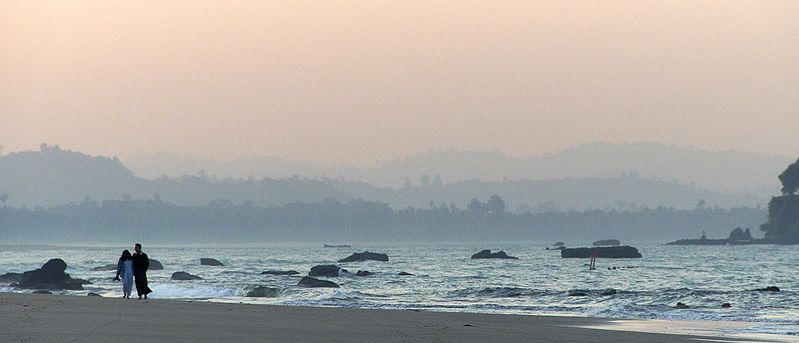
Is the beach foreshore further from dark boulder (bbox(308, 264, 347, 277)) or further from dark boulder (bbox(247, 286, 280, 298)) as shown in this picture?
dark boulder (bbox(308, 264, 347, 277))

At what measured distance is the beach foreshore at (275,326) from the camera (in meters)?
23.8

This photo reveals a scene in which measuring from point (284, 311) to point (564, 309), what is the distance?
1474 centimetres

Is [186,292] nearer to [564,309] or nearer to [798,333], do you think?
[564,309]

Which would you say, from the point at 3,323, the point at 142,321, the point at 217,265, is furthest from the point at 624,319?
the point at 217,265

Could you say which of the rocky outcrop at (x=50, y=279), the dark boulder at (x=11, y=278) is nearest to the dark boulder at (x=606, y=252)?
the dark boulder at (x=11, y=278)

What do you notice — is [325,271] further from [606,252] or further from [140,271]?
[606,252]

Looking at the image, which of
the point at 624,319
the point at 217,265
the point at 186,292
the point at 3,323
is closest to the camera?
the point at 3,323

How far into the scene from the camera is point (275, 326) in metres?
28.3

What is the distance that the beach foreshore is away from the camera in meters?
23.8

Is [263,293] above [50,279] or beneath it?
beneath

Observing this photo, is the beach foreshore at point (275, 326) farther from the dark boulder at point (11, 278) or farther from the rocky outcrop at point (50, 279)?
the dark boulder at point (11, 278)

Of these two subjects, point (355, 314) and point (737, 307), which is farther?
point (737, 307)

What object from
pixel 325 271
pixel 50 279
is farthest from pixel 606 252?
pixel 50 279

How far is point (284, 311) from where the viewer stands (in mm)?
36906
